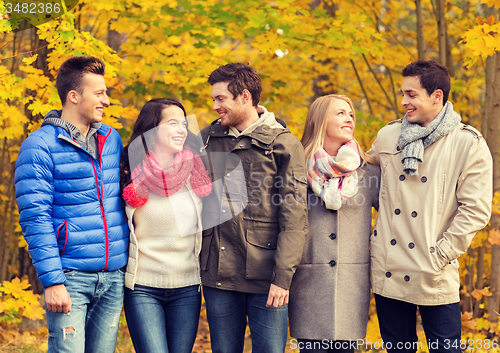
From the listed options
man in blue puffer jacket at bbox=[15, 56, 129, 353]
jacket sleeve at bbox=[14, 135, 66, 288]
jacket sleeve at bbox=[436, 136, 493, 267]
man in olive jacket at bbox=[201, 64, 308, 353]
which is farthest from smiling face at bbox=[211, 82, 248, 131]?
jacket sleeve at bbox=[436, 136, 493, 267]

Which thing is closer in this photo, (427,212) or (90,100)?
(90,100)

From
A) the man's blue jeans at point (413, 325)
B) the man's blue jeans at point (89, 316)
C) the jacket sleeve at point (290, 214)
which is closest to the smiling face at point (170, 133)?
the jacket sleeve at point (290, 214)

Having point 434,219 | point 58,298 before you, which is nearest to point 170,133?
point 58,298

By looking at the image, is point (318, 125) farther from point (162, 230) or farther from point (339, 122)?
point (162, 230)

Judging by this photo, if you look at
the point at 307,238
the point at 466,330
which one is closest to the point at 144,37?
the point at 307,238

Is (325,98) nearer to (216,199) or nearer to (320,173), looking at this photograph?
(320,173)

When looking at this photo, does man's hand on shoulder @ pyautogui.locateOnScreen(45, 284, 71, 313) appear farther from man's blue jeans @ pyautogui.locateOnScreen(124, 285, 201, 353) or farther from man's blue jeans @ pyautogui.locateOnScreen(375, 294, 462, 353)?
man's blue jeans @ pyautogui.locateOnScreen(375, 294, 462, 353)

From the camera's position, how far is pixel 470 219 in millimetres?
2562

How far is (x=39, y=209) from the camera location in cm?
220

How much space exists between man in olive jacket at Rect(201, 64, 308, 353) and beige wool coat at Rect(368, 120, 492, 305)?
2.00 feet

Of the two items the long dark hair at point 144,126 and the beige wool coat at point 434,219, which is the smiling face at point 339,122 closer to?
the beige wool coat at point 434,219

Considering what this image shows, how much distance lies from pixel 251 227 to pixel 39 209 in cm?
108

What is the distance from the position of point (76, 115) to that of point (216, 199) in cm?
89

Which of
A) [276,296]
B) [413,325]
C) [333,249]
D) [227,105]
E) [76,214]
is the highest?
[227,105]
